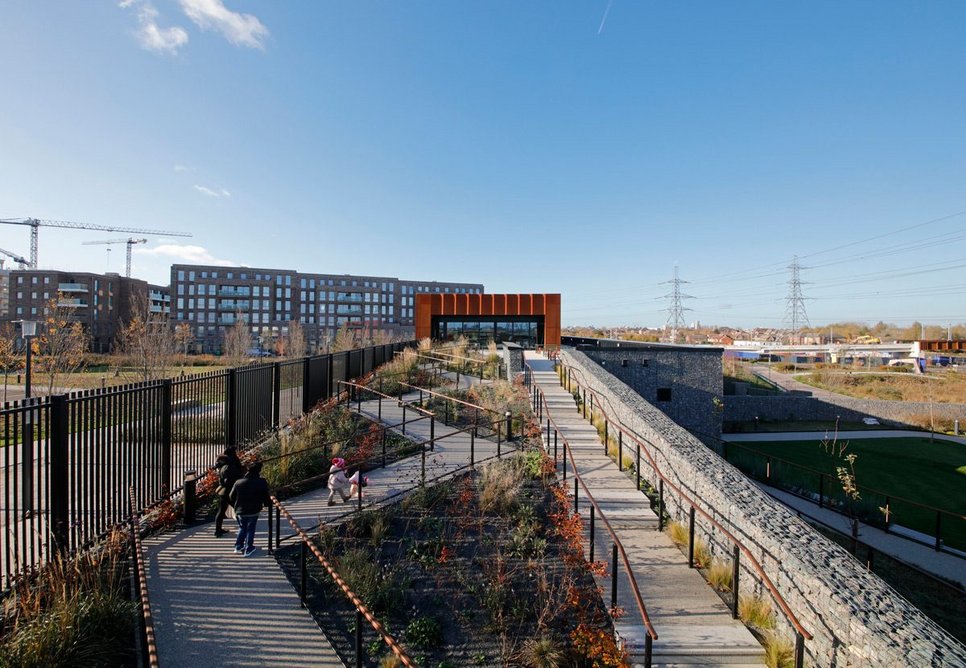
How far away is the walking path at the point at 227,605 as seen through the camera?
415 cm

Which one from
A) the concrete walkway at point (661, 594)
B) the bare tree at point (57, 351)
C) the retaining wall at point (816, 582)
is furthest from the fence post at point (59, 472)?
the bare tree at point (57, 351)

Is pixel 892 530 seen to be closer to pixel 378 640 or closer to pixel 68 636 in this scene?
pixel 378 640

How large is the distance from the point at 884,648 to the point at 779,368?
6109 cm

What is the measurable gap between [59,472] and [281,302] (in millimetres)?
92034

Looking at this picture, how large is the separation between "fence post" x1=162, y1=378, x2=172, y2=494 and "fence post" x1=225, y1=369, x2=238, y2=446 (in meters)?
1.64

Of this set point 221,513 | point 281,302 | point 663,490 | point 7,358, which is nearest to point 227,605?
point 221,513

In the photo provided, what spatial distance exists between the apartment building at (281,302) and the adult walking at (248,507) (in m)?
69.4

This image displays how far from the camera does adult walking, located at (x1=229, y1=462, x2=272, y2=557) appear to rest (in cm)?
579

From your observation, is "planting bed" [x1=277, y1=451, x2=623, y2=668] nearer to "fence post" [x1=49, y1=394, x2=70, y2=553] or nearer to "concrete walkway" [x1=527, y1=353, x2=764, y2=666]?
"concrete walkway" [x1=527, y1=353, x2=764, y2=666]

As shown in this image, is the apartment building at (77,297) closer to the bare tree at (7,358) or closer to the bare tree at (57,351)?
the bare tree at (7,358)

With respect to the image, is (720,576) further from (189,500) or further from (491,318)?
(491,318)

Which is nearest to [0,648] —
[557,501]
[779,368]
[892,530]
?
[557,501]

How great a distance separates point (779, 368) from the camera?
5325 centimetres

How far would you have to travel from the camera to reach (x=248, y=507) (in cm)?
578
